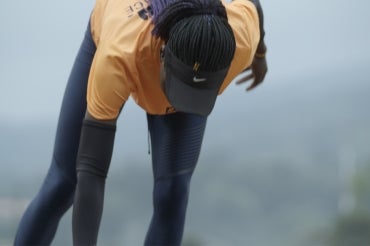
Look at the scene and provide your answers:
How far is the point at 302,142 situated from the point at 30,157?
0.91m

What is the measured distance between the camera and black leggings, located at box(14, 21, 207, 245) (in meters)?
2.12

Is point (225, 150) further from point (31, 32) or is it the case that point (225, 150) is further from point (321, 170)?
point (31, 32)

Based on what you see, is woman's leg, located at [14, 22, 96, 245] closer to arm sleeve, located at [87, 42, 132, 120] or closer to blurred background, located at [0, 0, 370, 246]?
arm sleeve, located at [87, 42, 132, 120]

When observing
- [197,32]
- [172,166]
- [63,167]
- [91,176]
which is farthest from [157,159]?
[197,32]

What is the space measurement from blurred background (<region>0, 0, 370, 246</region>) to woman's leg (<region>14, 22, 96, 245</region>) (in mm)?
726

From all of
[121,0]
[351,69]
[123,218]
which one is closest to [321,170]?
[351,69]

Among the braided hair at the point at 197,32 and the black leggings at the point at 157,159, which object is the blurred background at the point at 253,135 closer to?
the black leggings at the point at 157,159

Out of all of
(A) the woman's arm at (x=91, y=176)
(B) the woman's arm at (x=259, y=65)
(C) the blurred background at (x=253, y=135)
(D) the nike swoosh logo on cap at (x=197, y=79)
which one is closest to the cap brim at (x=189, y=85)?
(D) the nike swoosh logo on cap at (x=197, y=79)

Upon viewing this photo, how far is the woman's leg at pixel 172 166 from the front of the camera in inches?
83.4

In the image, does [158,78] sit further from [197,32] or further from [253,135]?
[253,135]

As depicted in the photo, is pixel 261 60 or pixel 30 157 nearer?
pixel 261 60

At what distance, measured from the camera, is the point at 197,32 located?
1.79 m

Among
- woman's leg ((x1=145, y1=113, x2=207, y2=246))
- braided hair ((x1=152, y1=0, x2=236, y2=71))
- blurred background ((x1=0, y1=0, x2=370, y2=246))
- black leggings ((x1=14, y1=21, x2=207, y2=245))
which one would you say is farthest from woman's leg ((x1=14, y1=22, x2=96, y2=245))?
blurred background ((x1=0, y1=0, x2=370, y2=246))

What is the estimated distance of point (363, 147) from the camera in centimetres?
321
